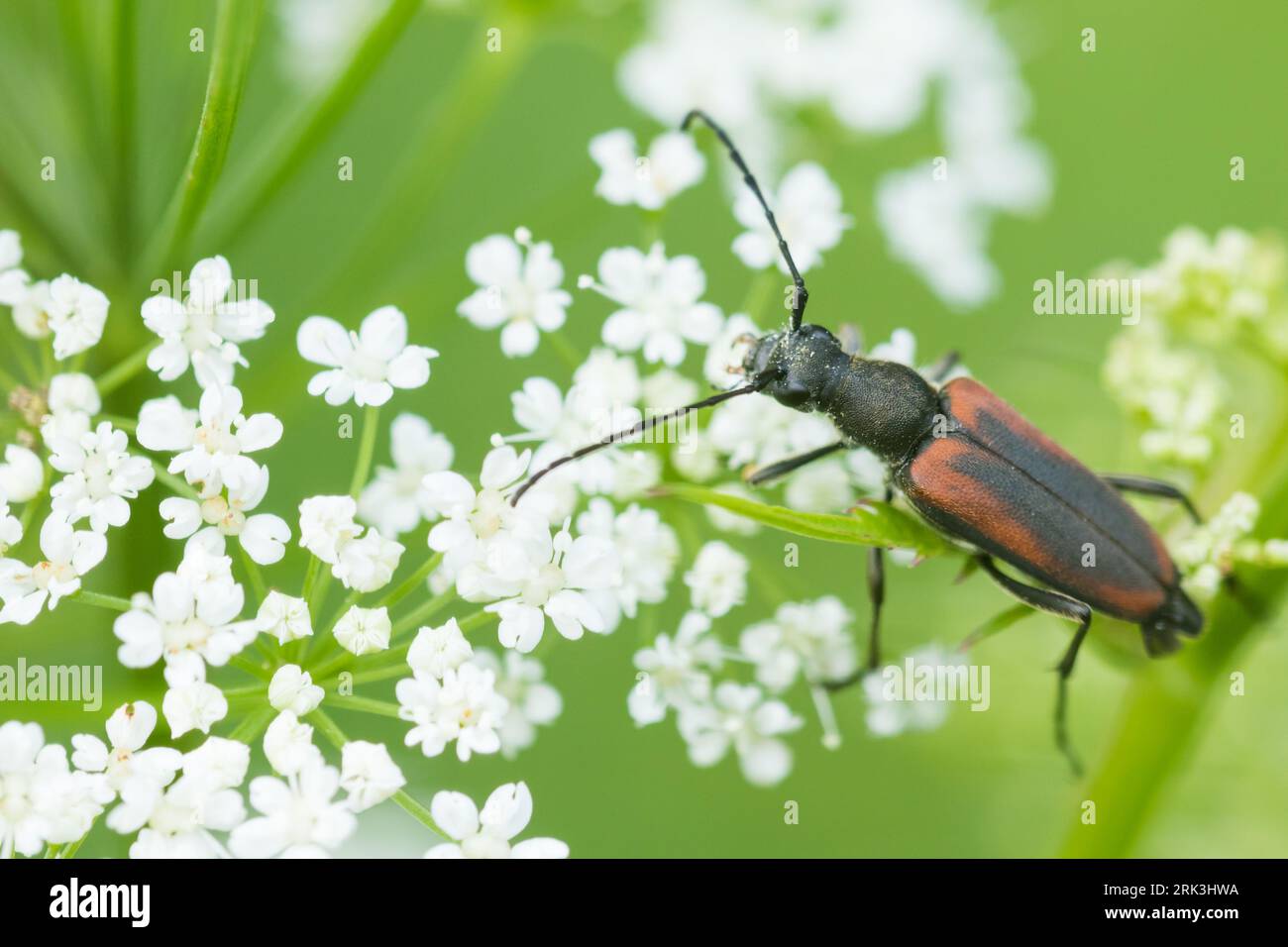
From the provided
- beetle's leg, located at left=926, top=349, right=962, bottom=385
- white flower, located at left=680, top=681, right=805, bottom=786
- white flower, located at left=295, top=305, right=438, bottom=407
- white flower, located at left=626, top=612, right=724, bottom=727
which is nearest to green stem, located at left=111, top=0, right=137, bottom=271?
white flower, located at left=295, top=305, right=438, bottom=407

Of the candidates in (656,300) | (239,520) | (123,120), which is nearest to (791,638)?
(656,300)

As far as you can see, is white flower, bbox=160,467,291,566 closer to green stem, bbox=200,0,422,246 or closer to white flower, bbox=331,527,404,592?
white flower, bbox=331,527,404,592

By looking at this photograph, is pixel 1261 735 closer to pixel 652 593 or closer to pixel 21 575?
pixel 652 593

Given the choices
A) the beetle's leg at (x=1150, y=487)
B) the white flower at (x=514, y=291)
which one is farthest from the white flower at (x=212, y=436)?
the beetle's leg at (x=1150, y=487)

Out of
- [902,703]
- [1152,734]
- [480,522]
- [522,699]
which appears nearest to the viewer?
[480,522]

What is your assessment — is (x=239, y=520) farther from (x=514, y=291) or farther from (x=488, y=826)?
(x=514, y=291)

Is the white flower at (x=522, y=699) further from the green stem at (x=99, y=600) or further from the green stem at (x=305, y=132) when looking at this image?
the green stem at (x=305, y=132)

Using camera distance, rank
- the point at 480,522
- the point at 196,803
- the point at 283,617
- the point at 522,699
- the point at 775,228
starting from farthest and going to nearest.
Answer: the point at 775,228 < the point at 522,699 < the point at 480,522 < the point at 283,617 < the point at 196,803
